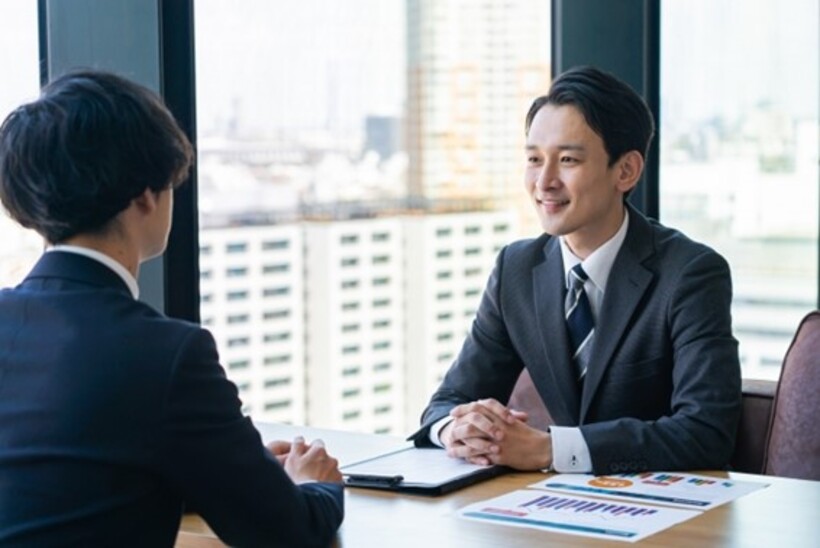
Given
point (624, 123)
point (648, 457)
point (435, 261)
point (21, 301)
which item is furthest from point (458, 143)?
point (21, 301)

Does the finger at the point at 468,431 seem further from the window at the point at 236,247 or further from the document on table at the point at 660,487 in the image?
the window at the point at 236,247

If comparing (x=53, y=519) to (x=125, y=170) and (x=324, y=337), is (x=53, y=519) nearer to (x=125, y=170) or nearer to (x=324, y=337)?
(x=125, y=170)

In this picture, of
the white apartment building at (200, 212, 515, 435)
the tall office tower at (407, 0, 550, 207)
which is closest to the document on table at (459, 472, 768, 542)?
the white apartment building at (200, 212, 515, 435)

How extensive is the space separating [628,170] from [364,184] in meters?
1.54

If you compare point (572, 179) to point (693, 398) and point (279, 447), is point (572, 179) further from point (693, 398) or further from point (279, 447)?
point (279, 447)

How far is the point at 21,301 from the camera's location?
62.4 inches

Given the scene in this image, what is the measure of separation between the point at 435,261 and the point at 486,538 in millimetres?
2513

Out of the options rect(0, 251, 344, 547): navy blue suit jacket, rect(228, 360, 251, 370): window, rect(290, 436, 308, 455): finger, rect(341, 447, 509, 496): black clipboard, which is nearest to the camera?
rect(0, 251, 344, 547): navy blue suit jacket

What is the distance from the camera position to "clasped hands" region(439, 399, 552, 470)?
90.3 inches

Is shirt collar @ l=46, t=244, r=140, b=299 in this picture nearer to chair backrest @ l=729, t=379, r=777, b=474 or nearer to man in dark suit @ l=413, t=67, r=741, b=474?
man in dark suit @ l=413, t=67, r=741, b=474

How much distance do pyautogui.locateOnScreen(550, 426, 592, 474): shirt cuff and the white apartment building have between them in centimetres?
118

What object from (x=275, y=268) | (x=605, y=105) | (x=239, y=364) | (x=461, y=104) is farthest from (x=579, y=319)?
(x=461, y=104)

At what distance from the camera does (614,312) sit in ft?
8.71

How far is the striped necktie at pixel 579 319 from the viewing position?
272 centimetres
